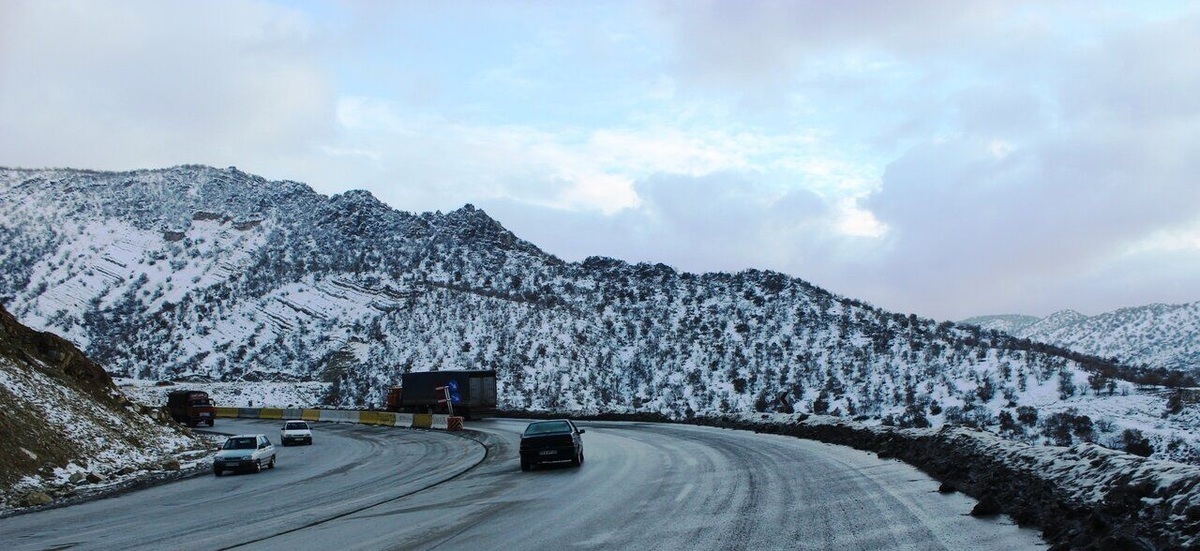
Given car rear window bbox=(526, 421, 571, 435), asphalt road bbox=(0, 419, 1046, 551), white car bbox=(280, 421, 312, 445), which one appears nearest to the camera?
asphalt road bbox=(0, 419, 1046, 551)

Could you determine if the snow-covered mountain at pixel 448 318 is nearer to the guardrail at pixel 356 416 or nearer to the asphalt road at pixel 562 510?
the guardrail at pixel 356 416

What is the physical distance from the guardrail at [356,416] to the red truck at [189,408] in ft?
33.4

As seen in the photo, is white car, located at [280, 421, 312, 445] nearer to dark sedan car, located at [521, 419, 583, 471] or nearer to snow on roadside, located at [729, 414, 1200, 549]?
dark sedan car, located at [521, 419, 583, 471]

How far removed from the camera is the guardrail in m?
51.3

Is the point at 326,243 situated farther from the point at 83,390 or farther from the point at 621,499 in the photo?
the point at 621,499

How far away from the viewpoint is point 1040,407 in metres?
56.0

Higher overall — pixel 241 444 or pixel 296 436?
pixel 241 444

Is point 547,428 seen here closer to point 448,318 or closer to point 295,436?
point 295,436

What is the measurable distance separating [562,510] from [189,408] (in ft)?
158

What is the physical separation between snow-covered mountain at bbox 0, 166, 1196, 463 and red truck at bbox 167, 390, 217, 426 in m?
29.0

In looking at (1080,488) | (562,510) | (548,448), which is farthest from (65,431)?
(1080,488)

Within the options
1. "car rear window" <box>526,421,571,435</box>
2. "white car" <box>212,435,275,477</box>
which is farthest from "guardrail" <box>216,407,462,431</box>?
"car rear window" <box>526,421,571,435</box>

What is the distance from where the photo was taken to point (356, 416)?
205ft

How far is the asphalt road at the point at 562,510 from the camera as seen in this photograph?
1158 centimetres
